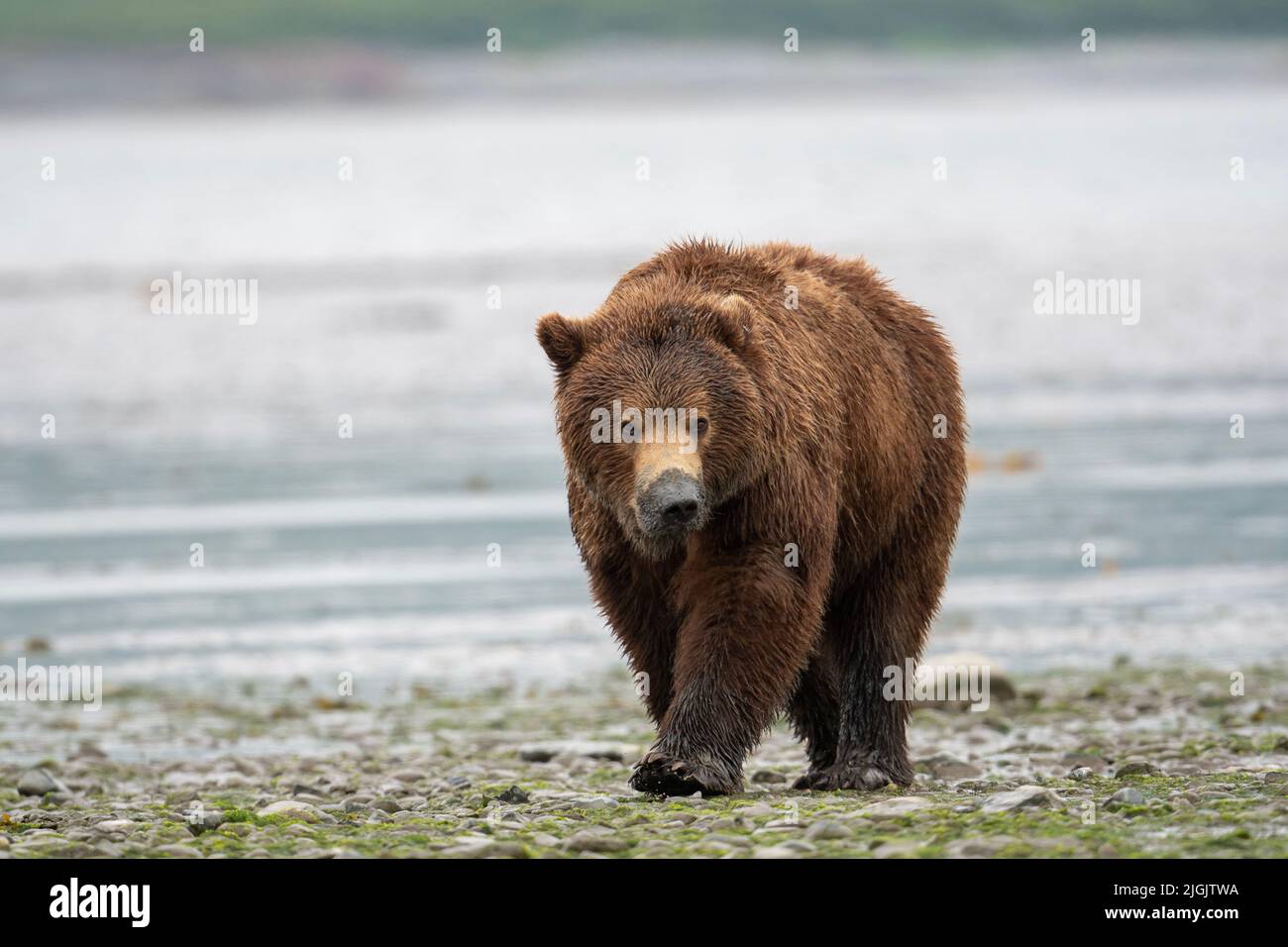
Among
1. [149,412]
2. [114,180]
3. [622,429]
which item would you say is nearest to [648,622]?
[622,429]

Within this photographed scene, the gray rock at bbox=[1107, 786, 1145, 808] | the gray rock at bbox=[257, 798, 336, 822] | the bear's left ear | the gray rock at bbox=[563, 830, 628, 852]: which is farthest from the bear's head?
the gray rock at bbox=[1107, 786, 1145, 808]

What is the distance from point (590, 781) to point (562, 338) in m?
2.10

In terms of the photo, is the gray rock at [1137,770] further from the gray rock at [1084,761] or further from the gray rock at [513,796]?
the gray rock at [513,796]

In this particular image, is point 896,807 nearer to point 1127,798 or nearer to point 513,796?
point 1127,798

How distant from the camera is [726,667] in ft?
24.0

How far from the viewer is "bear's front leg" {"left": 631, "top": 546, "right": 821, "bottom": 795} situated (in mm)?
7305

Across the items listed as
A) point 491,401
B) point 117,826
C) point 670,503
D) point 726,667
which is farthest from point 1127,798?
point 491,401

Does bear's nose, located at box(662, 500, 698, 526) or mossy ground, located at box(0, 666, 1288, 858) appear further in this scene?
bear's nose, located at box(662, 500, 698, 526)

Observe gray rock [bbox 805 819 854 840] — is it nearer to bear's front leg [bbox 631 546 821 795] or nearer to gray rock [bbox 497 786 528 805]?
bear's front leg [bbox 631 546 821 795]

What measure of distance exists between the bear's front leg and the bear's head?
9.8 inches

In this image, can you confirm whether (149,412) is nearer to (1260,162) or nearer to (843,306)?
(843,306)

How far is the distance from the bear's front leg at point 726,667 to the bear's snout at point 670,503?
400 mm

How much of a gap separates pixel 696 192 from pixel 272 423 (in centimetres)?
3037
